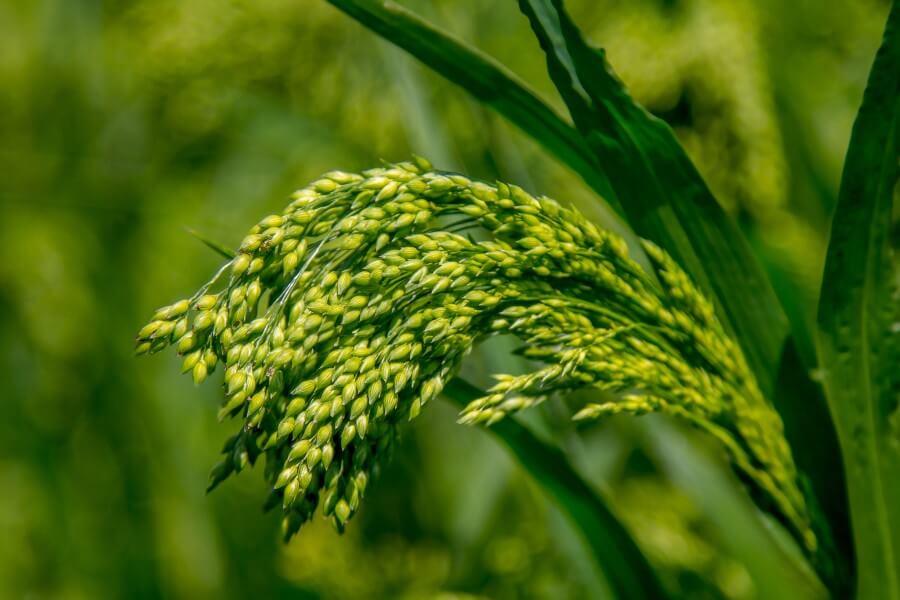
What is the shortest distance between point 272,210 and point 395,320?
176cm

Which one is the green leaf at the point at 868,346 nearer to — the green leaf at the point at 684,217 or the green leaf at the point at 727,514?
the green leaf at the point at 684,217

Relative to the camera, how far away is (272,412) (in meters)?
0.85

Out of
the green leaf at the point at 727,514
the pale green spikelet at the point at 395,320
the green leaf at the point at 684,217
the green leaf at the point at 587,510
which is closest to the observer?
the pale green spikelet at the point at 395,320

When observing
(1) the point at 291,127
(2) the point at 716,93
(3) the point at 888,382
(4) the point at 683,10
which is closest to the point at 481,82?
(3) the point at 888,382

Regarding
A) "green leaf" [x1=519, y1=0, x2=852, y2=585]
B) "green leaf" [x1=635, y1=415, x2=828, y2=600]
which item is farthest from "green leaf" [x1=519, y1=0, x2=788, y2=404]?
"green leaf" [x1=635, y1=415, x2=828, y2=600]

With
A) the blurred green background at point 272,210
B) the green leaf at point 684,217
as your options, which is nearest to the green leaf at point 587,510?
the blurred green background at point 272,210

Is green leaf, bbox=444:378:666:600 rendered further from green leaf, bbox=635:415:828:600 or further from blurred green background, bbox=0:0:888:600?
green leaf, bbox=635:415:828:600

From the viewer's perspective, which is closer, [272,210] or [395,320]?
[395,320]

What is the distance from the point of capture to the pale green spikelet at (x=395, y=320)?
805 millimetres

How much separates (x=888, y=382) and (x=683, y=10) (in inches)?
54.7

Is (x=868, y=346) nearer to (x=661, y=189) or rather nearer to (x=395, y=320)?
(x=661, y=189)

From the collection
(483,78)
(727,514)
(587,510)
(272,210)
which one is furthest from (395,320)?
(272,210)

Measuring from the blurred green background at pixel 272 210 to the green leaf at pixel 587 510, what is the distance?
0.37 ft

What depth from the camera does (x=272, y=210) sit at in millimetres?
2539
